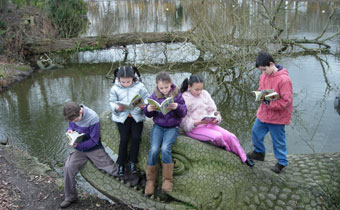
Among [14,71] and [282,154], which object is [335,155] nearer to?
[282,154]

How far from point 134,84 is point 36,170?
269cm

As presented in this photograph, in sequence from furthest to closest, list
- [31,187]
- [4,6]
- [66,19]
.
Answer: [4,6] → [66,19] → [31,187]

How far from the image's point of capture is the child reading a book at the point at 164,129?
12.6 feet

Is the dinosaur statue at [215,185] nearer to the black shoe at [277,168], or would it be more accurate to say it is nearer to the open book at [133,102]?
the black shoe at [277,168]

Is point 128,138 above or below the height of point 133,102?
below

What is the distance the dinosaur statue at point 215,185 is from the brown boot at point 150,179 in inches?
3.8

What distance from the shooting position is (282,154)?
4.30 meters

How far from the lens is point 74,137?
13.1 ft

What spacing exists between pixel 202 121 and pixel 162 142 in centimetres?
58

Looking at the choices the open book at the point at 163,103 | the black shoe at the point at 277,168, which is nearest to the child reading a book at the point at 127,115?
the open book at the point at 163,103

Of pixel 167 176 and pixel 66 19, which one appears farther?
pixel 66 19

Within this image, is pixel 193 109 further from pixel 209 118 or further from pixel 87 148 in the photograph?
pixel 87 148

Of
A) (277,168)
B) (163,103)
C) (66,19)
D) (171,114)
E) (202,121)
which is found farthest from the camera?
(66,19)

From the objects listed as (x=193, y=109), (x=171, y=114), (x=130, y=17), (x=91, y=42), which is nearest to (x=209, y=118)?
(x=193, y=109)
